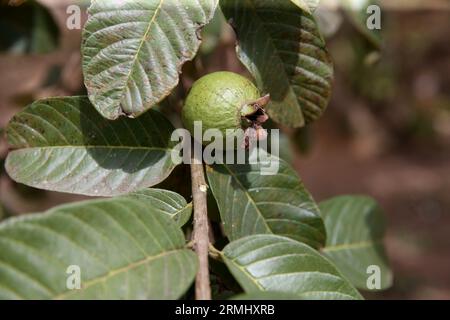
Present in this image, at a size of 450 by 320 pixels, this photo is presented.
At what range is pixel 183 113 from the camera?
3.43 ft

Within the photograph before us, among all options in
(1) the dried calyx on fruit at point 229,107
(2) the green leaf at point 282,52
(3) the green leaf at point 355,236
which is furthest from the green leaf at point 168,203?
(3) the green leaf at point 355,236

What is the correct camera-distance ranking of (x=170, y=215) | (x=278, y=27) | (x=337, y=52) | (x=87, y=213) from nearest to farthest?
(x=87, y=213) → (x=170, y=215) → (x=278, y=27) → (x=337, y=52)

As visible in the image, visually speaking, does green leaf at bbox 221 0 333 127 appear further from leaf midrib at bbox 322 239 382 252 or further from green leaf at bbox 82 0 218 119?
leaf midrib at bbox 322 239 382 252

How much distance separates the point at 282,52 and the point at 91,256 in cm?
58

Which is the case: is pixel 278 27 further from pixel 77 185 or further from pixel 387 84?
pixel 387 84

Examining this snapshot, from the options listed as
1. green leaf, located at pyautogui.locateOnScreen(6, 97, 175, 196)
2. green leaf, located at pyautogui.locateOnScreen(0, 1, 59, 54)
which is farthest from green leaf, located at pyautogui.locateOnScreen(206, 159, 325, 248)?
green leaf, located at pyautogui.locateOnScreen(0, 1, 59, 54)

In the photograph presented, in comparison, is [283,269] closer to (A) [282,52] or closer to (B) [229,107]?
(B) [229,107]

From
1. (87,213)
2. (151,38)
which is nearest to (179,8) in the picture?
(151,38)

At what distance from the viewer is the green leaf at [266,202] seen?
1066mm

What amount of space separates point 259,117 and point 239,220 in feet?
0.64

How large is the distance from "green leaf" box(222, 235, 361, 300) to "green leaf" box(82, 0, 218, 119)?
0.27 meters

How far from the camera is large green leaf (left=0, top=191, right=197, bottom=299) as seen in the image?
2.45 ft

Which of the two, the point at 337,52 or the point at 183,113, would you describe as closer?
the point at 183,113

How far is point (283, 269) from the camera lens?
911mm
